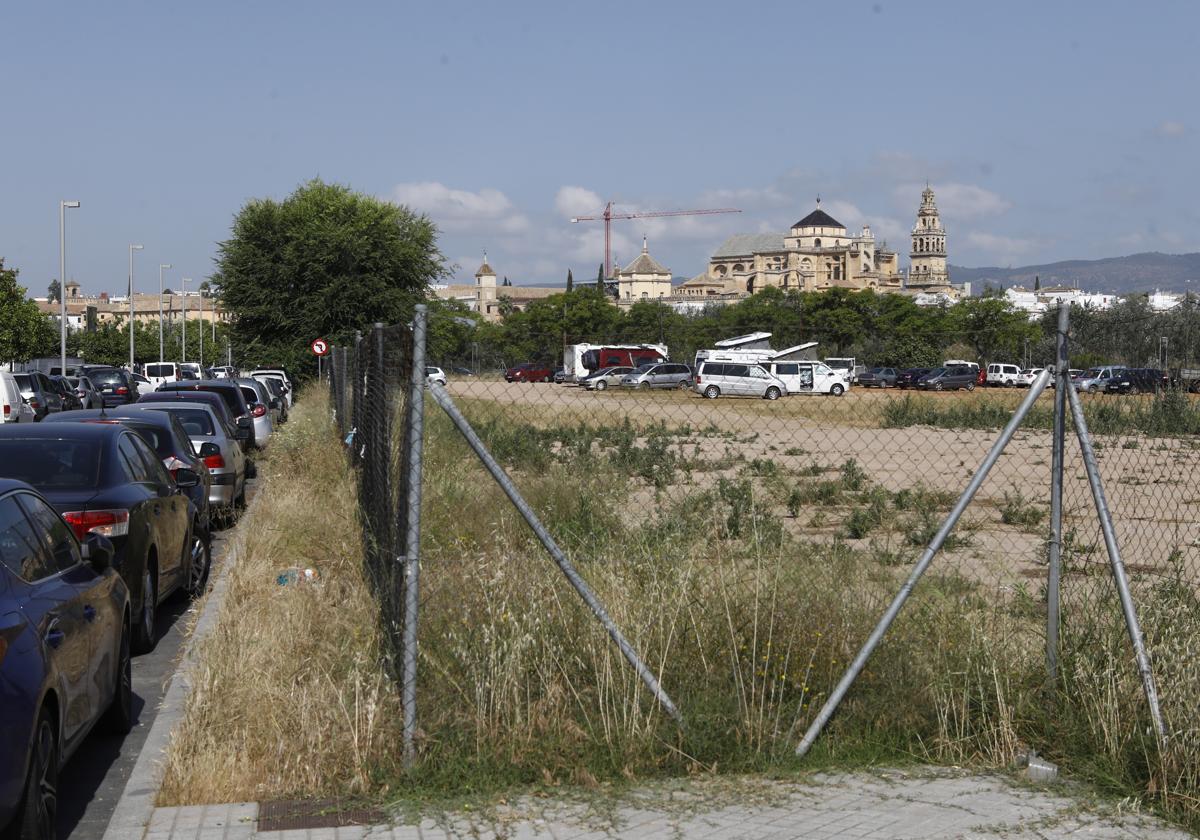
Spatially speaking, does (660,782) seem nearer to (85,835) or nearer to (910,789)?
(910,789)

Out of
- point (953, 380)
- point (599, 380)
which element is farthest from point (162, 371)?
point (599, 380)

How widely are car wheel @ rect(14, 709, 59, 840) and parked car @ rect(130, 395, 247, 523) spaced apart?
32.3 ft

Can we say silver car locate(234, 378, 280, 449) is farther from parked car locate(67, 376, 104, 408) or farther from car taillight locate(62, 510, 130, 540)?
car taillight locate(62, 510, 130, 540)

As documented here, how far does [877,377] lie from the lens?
31.2m

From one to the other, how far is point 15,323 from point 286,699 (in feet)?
230

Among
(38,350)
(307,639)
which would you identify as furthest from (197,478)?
(38,350)

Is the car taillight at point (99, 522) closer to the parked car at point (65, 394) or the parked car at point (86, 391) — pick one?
the parked car at point (65, 394)

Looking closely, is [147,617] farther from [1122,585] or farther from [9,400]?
[9,400]

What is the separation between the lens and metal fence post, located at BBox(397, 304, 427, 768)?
584 cm

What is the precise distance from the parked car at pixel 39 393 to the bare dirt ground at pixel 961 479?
21.6m

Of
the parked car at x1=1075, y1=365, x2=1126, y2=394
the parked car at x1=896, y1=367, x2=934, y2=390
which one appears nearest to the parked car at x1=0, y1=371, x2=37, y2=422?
the parked car at x1=896, y1=367, x2=934, y2=390

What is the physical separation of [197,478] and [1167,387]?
Result: 8708 mm

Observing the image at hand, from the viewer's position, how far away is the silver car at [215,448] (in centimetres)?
1588

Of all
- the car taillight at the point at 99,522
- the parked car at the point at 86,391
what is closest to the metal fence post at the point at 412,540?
the car taillight at the point at 99,522
